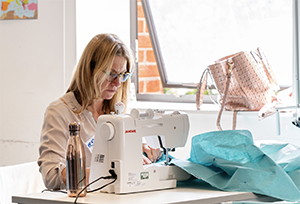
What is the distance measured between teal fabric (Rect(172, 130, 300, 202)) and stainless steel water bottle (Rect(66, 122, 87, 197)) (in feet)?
1.20

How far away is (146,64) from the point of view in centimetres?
341

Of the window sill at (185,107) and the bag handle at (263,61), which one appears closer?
the bag handle at (263,61)

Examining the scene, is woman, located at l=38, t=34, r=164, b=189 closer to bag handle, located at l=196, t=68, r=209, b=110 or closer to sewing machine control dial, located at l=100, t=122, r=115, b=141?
sewing machine control dial, located at l=100, t=122, r=115, b=141

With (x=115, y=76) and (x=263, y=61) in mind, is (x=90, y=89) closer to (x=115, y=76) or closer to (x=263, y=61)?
(x=115, y=76)

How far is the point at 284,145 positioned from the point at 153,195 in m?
0.64

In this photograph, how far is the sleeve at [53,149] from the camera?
160cm

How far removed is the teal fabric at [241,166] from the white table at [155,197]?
0.04 meters

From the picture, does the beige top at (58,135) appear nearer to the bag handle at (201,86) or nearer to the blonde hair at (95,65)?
the blonde hair at (95,65)

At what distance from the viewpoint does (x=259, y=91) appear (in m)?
2.38

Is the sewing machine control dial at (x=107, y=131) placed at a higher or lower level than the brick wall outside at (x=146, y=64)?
lower

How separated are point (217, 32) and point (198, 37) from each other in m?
0.17

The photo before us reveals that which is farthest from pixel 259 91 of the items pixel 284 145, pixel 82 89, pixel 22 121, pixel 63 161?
pixel 22 121

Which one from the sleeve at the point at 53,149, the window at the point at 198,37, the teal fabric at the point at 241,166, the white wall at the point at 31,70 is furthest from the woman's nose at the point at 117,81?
the white wall at the point at 31,70

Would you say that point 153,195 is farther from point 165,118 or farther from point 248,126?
point 248,126
